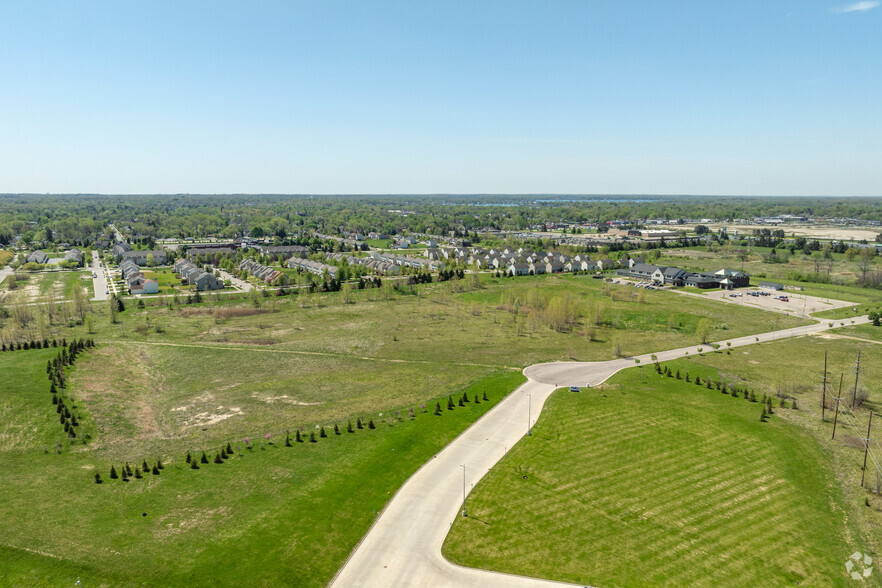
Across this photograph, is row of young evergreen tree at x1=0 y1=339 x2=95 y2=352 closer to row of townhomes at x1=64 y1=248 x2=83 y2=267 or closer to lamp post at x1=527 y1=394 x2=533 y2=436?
lamp post at x1=527 y1=394 x2=533 y2=436

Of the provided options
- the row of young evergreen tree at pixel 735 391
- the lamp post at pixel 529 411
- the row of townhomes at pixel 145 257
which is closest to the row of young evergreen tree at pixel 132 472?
the lamp post at pixel 529 411

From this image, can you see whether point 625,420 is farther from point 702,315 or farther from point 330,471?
point 702,315

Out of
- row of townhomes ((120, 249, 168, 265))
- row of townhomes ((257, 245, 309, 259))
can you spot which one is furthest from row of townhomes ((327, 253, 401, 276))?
row of townhomes ((120, 249, 168, 265))

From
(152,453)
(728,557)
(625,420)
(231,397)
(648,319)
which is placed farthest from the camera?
(648,319)

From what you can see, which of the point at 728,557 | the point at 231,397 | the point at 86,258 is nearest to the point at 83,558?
the point at 231,397

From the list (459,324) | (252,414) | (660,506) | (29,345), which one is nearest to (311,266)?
(459,324)

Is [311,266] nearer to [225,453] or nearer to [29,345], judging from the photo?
[29,345]

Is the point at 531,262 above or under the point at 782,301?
above
